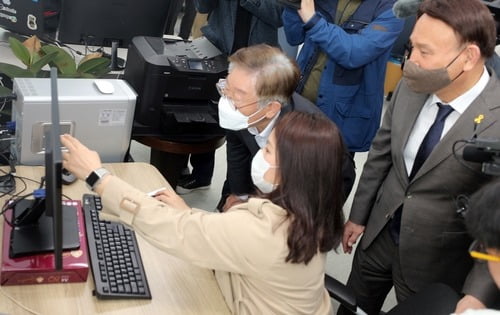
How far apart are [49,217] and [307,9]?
4.04 feet

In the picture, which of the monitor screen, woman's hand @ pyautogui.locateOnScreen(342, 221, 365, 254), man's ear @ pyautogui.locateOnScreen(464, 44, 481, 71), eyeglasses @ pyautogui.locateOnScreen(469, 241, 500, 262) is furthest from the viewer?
the monitor screen

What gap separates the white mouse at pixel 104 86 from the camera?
1.80 metres

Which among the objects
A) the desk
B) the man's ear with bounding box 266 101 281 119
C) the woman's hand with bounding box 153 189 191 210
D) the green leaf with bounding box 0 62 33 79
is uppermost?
the man's ear with bounding box 266 101 281 119

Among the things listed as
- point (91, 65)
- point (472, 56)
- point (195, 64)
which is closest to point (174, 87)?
point (195, 64)

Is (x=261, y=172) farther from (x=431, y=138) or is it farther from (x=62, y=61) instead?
(x=62, y=61)

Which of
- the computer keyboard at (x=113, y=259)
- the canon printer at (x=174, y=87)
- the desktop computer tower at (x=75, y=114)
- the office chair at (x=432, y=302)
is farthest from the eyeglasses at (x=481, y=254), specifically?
the canon printer at (x=174, y=87)

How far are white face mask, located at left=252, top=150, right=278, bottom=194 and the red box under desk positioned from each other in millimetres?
476

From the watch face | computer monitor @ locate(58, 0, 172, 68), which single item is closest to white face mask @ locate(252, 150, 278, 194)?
the watch face

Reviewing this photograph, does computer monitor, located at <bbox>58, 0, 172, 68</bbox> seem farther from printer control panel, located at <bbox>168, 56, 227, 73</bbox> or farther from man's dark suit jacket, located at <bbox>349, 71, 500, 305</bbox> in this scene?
man's dark suit jacket, located at <bbox>349, 71, 500, 305</bbox>

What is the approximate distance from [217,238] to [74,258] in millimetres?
389

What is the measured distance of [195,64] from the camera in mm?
2336

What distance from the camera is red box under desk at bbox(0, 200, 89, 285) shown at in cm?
128

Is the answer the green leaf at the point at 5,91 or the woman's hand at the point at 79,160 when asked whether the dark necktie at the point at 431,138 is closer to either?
the woman's hand at the point at 79,160

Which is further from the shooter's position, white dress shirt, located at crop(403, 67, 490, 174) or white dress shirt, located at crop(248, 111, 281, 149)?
white dress shirt, located at crop(248, 111, 281, 149)
